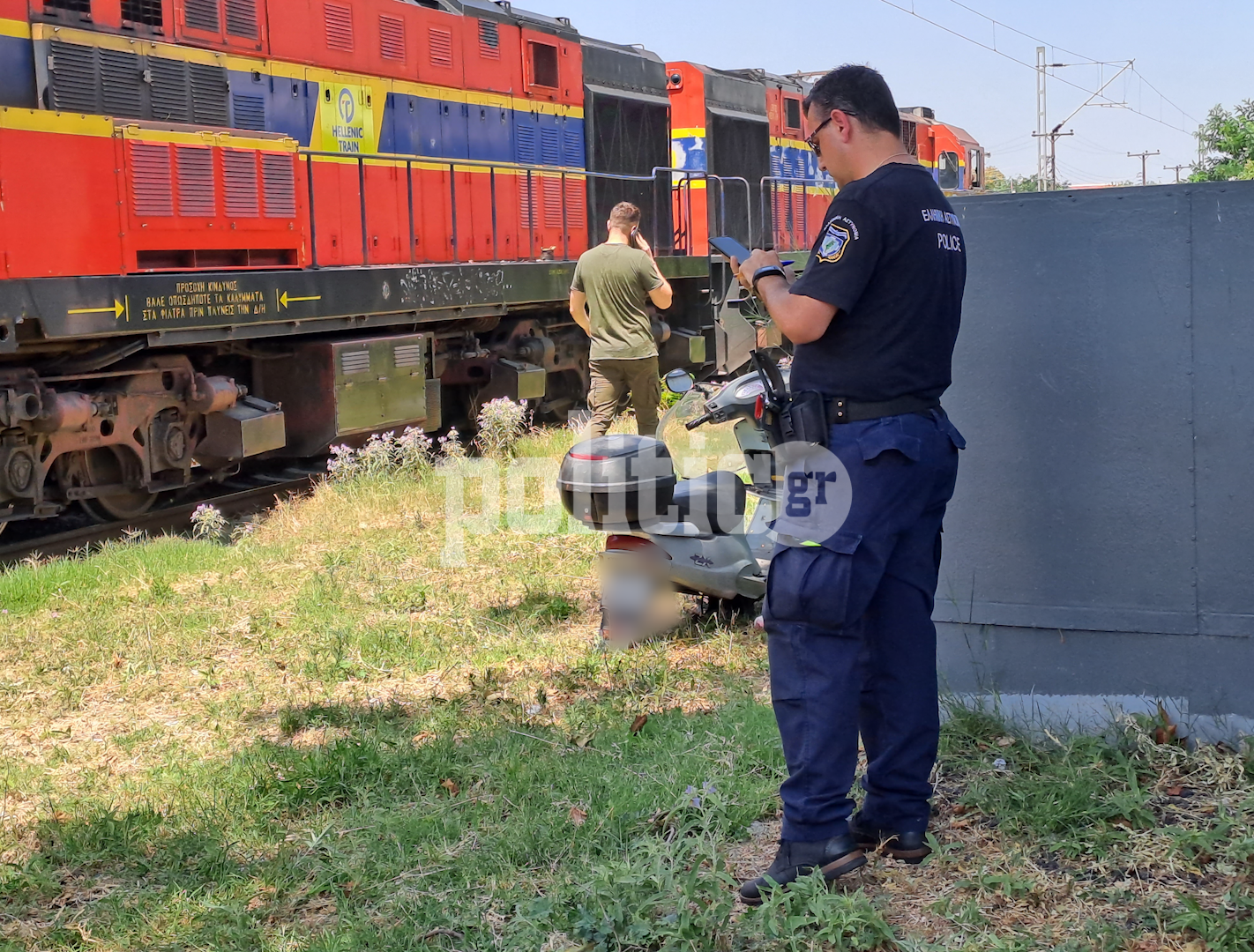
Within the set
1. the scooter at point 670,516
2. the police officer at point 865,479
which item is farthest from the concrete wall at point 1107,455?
the scooter at point 670,516

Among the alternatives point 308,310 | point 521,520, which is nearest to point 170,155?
point 308,310

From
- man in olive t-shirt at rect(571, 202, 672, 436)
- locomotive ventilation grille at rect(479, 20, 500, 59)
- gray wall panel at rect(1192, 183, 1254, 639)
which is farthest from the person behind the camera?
locomotive ventilation grille at rect(479, 20, 500, 59)

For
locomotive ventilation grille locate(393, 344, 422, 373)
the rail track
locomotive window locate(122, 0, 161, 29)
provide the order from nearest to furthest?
1. the rail track
2. locomotive window locate(122, 0, 161, 29)
3. locomotive ventilation grille locate(393, 344, 422, 373)

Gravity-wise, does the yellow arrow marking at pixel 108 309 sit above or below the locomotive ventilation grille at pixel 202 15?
below

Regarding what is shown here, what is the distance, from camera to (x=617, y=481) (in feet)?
13.9

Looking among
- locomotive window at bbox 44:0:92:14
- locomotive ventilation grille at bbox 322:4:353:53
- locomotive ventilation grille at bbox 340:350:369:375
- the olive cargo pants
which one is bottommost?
the olive cargo pants

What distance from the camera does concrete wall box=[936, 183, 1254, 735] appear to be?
308 cm

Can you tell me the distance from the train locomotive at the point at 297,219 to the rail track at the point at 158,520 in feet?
0.56

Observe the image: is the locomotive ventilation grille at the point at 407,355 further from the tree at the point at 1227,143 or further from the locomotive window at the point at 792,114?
the tree at the point at 1227,143

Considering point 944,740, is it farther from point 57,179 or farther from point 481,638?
point 57,179

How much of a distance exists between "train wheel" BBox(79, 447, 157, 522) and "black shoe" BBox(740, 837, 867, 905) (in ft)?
19.8

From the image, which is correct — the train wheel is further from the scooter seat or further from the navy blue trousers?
the navy blue trousers

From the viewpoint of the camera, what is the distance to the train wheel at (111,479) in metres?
7.43

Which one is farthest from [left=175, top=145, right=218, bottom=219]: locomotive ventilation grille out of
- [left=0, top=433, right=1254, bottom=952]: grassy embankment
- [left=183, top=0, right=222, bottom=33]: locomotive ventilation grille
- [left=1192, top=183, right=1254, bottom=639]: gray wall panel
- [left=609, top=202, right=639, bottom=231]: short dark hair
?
[left=1192, top=183, right=1254, bottom=639]: gray wall panel
